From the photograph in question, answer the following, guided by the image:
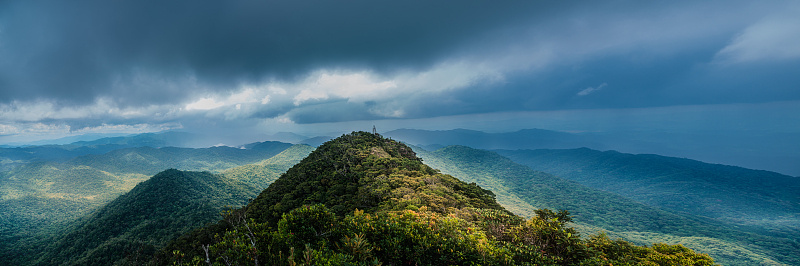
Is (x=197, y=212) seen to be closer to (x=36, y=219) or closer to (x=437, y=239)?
(x=36, y=219)

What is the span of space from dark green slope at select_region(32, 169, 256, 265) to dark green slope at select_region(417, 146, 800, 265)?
13779 centimetres

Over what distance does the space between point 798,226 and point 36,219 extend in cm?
38819

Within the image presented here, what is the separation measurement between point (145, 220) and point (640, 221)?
22240 centimetres

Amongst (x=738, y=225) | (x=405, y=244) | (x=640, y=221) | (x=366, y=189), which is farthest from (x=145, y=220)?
(x=738, y=225)

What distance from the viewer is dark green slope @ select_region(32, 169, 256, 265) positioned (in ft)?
246

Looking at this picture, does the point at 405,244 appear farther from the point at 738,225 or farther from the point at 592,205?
the point at 738,225

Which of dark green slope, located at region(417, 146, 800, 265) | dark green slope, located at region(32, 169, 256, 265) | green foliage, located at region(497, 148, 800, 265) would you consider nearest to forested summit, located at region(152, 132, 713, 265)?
dark green slope, located at region(32, 169, 256, 265)

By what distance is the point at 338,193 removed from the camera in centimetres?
4744

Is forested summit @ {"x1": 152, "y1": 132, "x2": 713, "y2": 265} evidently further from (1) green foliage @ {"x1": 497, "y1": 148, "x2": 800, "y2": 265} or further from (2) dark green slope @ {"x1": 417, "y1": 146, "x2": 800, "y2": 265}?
(2) dark green slope @ {"x1": 417, "y1": 146, "x2": 800, "y2": 265}

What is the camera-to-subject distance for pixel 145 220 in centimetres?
9762

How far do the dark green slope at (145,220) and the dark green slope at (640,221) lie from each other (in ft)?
452

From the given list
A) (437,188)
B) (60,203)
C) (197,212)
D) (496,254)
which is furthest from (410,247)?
(60,203)

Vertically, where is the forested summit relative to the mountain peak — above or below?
above

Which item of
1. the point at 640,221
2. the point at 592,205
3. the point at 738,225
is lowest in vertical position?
the point at 738,225
